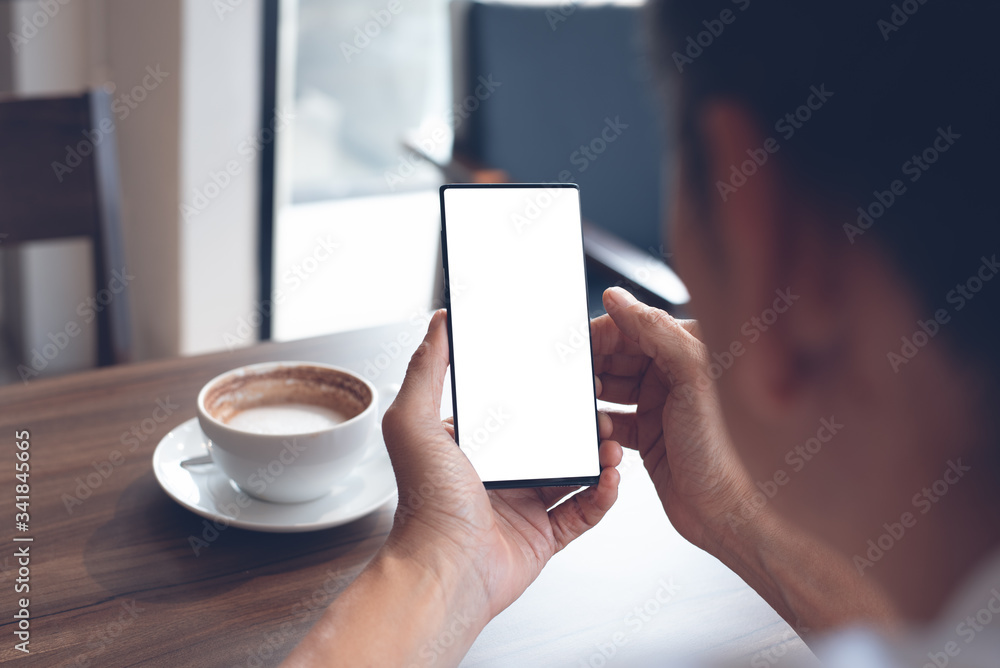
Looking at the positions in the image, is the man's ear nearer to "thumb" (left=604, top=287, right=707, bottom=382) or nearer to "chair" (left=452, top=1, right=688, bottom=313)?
"thumb" (left=604, top=287, right=707, bottom=382)

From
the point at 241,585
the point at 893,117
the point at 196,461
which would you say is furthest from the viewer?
the point at 196,461

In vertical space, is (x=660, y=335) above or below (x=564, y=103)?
below

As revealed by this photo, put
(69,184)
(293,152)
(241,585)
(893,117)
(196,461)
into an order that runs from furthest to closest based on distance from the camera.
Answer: (293,152) → (69,184) → (196,461) → (241,585) → (893,117)

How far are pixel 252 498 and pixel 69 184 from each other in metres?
0.70

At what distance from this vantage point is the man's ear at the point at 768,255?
265mm

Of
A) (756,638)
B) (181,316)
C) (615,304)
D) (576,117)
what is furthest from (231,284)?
(756,638)

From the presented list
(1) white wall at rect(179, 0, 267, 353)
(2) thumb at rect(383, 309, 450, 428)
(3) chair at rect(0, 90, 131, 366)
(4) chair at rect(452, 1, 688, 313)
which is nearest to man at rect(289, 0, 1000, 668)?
(2) thumb at rect(383, 309, 450, 428)

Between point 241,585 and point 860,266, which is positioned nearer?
point 860,266

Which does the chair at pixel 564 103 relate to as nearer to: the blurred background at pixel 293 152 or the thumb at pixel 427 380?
the blurred background at pixel 293 152

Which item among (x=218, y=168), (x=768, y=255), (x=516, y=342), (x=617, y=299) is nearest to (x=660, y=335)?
(x=617, y=299)

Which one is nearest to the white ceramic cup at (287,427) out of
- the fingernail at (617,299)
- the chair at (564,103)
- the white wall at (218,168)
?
the fingernail at (617,299)

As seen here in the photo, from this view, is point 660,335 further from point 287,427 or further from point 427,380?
point 287,427

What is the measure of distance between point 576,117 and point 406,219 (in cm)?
89

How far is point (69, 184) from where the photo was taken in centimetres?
114
